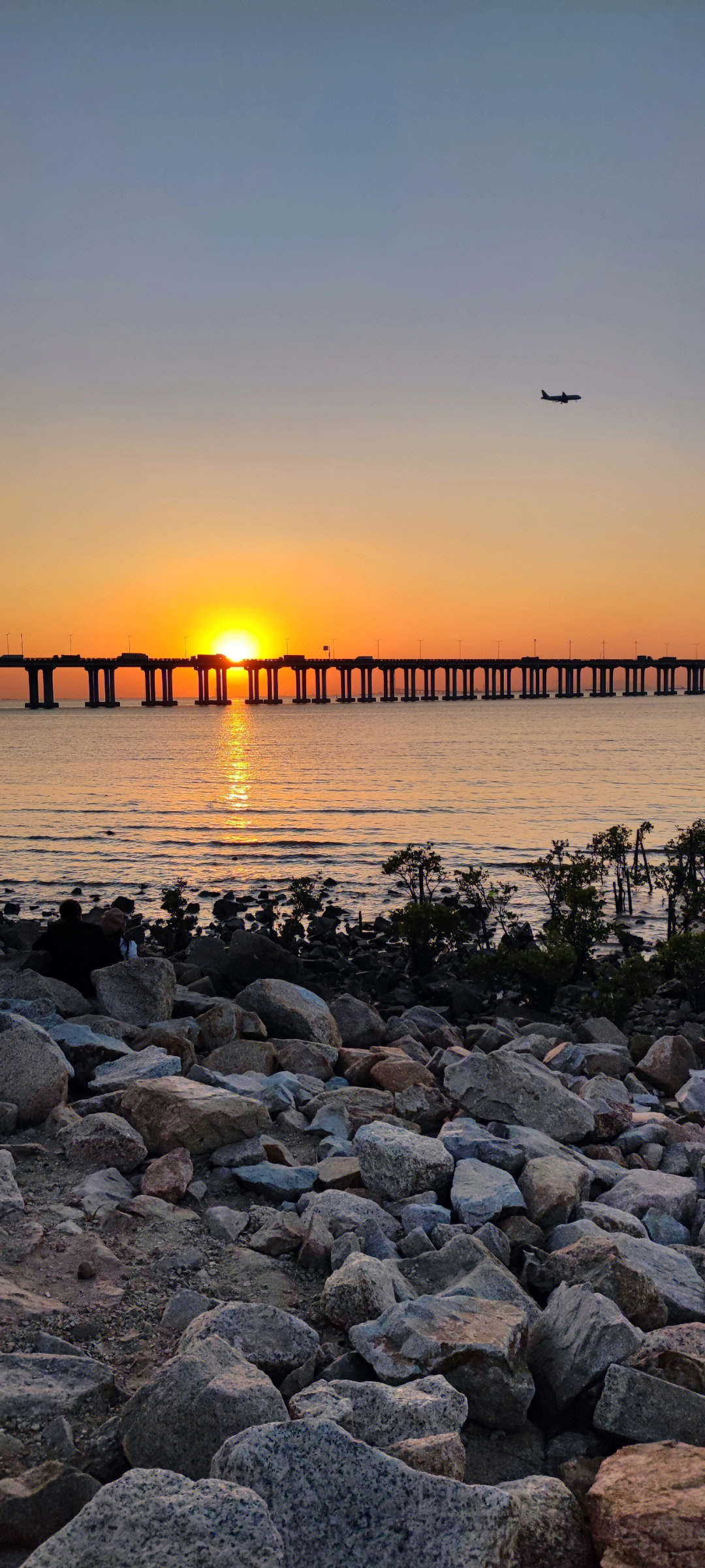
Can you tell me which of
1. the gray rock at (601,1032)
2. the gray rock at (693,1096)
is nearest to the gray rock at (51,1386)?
the gray rock at (693,1096)

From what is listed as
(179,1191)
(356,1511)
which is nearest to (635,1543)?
(356,1511)

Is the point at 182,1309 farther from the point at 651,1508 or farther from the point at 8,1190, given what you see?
the point at 651,1508

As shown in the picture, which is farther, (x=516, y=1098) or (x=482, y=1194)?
(x=516, y=1098)

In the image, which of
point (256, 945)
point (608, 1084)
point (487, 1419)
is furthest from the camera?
point (256, 945)

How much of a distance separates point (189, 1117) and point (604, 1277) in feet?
8.72

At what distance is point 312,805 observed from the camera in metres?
47.1

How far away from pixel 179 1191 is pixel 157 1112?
682mm

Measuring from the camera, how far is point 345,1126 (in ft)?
22.4

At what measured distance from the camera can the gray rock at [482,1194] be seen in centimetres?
554

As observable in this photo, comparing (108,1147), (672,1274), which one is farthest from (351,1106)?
(672,1274)

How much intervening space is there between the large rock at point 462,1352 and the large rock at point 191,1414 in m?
0.62

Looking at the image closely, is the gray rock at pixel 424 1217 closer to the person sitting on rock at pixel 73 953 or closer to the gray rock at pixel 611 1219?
the gray rock at pixel 611 1219

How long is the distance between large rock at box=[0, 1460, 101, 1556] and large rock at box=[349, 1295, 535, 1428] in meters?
1.26

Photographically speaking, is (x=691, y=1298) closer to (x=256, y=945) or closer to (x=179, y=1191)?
(x=179, y=1191)
